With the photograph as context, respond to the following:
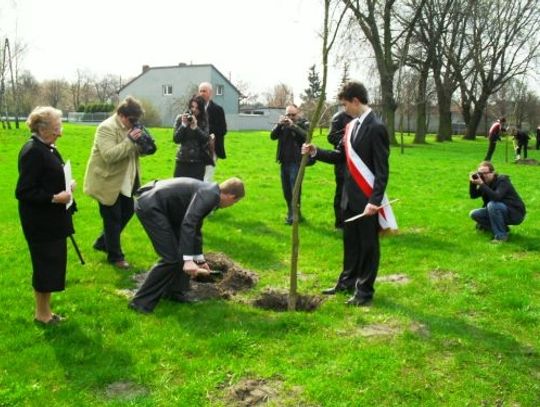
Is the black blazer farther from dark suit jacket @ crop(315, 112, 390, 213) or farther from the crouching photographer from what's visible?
the crouching photographer

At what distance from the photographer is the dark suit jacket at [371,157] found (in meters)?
5.76

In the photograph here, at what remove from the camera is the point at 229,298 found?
248 inches

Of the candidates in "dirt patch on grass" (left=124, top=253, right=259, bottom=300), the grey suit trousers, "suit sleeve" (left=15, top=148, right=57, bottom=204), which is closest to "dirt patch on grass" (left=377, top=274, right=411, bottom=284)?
"dirt patch on grass" (left=124, top=253, right=259, bottom=300)

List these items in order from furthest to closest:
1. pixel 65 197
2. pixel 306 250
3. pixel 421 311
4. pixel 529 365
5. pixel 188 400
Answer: pixel 306 250 < pixel 421 311 < pixel 65 197 < pixel 529 365 < pixel 188 400

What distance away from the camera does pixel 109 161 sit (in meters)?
6.92

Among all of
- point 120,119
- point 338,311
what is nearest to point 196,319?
point 338,311

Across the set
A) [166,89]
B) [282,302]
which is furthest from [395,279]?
[166,89]

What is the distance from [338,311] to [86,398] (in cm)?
270

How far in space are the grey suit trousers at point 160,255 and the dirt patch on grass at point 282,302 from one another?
40.5 inches

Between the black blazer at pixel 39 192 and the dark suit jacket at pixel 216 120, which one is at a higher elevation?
the dark suit jacket at pixel 216 120

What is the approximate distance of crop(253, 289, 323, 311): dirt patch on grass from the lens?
20.2 feet

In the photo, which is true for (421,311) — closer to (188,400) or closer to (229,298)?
(229,298)

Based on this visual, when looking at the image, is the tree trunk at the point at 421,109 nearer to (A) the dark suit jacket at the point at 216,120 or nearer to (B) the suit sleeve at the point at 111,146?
(A) the dark suit jacket at the point at 216,120

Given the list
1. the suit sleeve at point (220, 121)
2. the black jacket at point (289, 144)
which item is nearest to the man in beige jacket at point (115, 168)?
the black jacket at point (289, 144)
